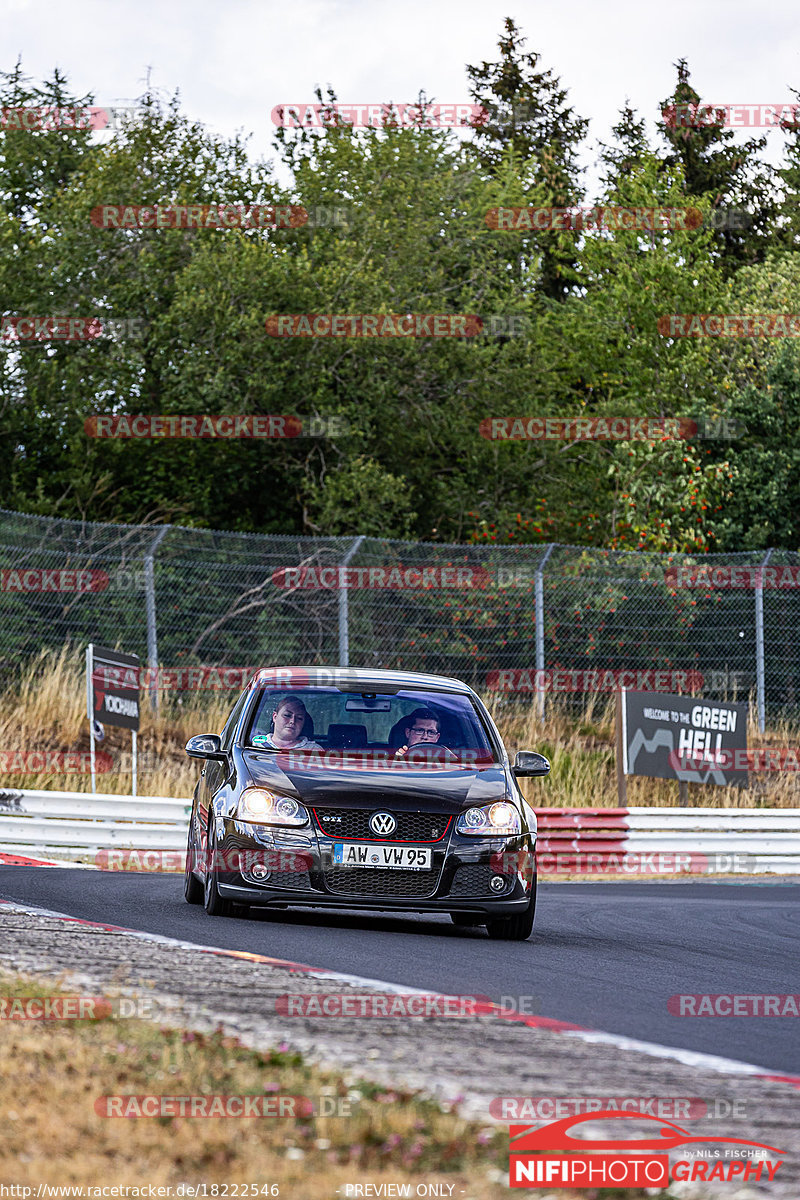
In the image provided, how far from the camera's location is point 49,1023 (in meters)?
5.39

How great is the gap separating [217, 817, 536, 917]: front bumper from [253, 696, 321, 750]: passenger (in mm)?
755

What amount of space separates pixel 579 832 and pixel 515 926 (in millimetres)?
8276

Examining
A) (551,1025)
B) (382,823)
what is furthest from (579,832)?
(551,1025)

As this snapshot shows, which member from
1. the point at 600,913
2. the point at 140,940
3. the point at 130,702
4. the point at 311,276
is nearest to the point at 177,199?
the point at 311,276

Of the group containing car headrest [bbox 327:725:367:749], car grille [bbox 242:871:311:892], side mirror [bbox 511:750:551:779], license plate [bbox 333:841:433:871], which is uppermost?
car headrest [bbox 327:725:367:749]

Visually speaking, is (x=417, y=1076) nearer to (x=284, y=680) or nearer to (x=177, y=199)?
(x=284, y=680)

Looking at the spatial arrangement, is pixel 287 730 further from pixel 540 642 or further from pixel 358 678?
pixel 540 642

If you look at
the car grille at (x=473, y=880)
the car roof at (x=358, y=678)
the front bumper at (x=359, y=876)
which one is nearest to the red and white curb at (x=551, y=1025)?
the front bumper at (x=359, y=876)

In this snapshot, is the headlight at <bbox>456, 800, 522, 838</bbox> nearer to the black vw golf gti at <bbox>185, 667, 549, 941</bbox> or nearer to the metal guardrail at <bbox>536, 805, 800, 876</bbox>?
the black vw golf gti at <bbox>185, 667, 549, 941</bbox>

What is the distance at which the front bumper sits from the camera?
9.12 metres

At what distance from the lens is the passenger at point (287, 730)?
9.96 meters

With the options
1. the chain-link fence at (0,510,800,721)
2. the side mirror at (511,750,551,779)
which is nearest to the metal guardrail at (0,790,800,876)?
the chain-link fence at (0,510,800,721)

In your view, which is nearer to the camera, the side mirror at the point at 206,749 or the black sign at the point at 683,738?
the side mirror at the point at 206,749

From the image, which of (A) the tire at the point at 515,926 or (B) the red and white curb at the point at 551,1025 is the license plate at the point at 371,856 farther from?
(B) the red and white curb at the point at 551,1025
